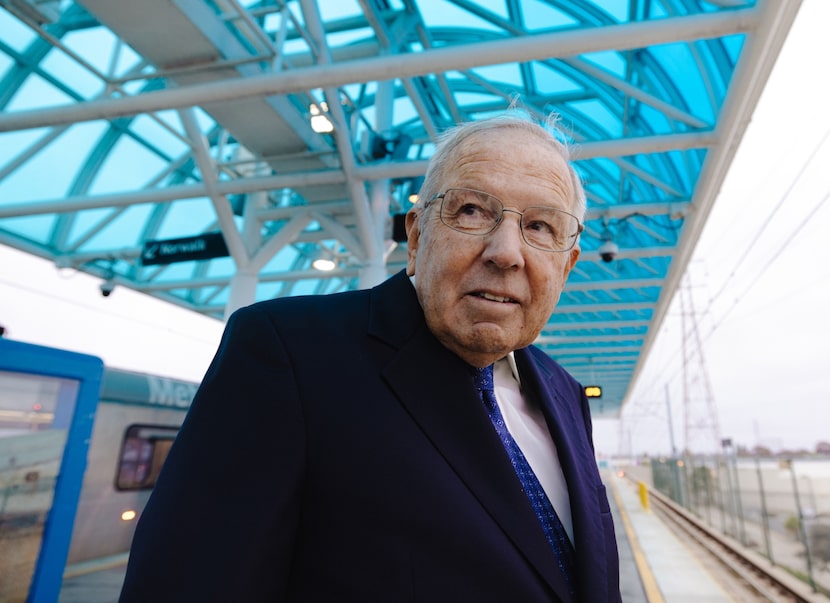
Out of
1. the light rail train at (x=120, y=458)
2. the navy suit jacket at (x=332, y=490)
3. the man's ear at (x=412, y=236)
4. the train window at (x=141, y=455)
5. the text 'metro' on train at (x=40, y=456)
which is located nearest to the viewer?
the navy suit jacket at (x=332, y=490)

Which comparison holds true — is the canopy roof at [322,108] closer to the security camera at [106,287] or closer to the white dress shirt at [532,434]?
the security camera at [106,287]

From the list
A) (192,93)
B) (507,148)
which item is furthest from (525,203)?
(192,93)

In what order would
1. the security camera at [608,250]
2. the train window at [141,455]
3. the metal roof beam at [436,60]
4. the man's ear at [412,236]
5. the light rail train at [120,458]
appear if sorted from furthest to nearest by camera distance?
the security camera at [608,250] → the train window at [141,455] → the light rail train at [120,458] → the metal roof beam at [436,60] → the man's ear at [412,236]

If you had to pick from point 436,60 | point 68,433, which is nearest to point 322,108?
point 436,60

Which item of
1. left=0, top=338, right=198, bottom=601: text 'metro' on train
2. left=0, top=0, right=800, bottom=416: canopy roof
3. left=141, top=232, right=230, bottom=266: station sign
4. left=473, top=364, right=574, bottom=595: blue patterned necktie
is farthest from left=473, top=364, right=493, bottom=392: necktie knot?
left=141, top=232, right=230, bottom=266: station sign

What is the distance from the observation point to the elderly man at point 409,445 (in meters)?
0.80

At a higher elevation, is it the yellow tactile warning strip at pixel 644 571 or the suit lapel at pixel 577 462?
the suit lapel at pixel 577 462

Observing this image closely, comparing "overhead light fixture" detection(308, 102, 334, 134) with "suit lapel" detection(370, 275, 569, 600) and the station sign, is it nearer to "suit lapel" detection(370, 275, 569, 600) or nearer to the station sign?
the station sign

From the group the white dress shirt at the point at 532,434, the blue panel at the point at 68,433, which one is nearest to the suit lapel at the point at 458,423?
the white dress shirt at the point at 532,434

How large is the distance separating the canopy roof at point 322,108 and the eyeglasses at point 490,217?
64cm

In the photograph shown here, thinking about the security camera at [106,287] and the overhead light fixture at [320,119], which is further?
the security camera at [106,287]

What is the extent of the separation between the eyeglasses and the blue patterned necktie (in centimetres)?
34

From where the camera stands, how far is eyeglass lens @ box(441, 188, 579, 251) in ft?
3.72

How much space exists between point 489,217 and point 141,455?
8.49m
